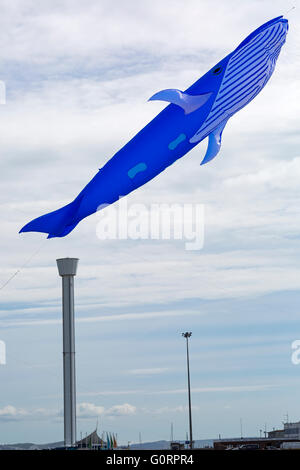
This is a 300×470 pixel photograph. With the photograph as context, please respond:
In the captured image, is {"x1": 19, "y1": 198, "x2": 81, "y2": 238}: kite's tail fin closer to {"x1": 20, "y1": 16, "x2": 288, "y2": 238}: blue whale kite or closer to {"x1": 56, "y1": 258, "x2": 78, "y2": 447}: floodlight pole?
{"x1": 20, "y1": 16, "x2": 288, "y2": 238}: blue whale kite

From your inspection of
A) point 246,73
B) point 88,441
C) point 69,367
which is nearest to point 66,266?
point 69,367

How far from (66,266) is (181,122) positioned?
43.6 m

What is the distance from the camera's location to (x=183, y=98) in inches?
1003

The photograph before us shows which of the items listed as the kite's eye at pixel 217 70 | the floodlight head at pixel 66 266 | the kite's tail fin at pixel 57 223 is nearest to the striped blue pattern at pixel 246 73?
the kite's eye at pixel 217 70

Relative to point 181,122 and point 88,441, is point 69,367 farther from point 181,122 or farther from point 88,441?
point 88,441

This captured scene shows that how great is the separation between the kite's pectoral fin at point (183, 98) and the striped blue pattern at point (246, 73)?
476 mm

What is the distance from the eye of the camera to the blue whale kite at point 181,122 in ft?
84.0

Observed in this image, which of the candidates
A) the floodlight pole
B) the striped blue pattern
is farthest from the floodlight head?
the striped blue pattern

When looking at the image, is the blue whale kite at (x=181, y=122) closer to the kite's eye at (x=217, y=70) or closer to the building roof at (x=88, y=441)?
the kite's eye at (x=217, y=70)
